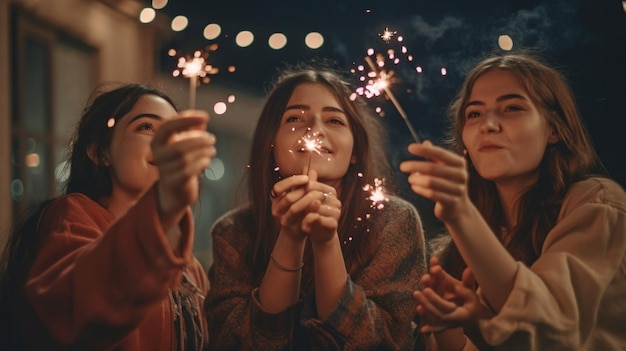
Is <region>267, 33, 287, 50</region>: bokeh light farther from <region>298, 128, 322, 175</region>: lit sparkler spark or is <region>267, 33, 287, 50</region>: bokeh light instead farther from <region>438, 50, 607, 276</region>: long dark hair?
<region>438, 50, 607, 276</region>: long dark hair

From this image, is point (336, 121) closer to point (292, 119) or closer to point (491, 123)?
point (292, 119)

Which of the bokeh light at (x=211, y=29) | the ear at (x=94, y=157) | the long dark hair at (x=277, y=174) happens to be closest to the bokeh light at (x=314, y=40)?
the long dark hair at (x=277, y=174)

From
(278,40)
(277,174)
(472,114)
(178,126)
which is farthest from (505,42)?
(178,126)

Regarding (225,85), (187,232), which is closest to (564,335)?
(187,232)

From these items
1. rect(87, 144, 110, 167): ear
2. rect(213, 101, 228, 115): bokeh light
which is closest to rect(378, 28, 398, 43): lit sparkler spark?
rect(213, 101, 228, 115): bokeh light

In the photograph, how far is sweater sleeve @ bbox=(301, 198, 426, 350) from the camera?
7.01 feet

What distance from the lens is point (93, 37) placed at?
5.82 meters

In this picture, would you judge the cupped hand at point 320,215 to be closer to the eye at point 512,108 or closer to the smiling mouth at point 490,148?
the smiling mouth at point 490,148

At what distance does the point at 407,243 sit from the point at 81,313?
132 centimetres

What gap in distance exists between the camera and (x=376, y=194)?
2641 millimetres

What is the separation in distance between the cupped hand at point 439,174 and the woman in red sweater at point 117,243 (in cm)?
59

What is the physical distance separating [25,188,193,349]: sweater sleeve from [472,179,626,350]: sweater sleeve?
0.97 m

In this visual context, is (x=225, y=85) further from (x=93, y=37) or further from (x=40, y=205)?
(x=40, y=205)

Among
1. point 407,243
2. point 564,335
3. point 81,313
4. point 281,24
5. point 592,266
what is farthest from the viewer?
point 281,24
